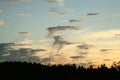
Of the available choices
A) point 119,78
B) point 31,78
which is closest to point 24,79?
point 31,78

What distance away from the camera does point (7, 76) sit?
186 metres

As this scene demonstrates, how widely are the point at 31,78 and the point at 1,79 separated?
19237mm

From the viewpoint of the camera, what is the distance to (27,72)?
652 feet

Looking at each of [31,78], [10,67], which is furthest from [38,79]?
[10,67]

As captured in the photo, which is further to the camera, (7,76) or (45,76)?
(45,76)

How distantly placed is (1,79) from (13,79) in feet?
18.3

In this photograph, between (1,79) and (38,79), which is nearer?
(1,79)

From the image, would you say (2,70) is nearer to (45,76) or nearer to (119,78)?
(45,76)

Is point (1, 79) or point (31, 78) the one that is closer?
point (1, 79)

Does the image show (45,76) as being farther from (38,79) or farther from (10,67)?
(10,67)

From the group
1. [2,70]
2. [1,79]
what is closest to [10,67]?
[2,70]

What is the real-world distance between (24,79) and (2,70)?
40.1ft

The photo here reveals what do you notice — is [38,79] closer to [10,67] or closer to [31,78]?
[31,78]

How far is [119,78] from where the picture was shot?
654 feet
